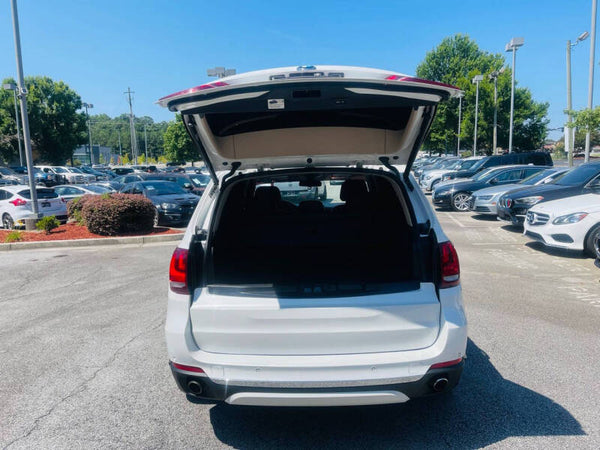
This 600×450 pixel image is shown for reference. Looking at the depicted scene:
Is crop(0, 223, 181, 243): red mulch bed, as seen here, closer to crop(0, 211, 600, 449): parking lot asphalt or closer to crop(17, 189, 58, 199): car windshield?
crop(17, 189, 58, 199): car windshield

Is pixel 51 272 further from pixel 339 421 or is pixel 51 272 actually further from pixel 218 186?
pixel 339 421

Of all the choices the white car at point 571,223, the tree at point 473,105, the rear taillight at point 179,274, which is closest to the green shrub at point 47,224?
the rear taillight at point 179,274

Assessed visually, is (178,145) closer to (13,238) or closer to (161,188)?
(161,188)

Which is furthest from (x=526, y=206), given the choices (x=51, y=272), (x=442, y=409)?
(x=51, y=272)

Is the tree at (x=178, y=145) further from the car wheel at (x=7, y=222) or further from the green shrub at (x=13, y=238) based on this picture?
the green shrub at (x=13, y=238)

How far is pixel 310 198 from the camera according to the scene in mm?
4652

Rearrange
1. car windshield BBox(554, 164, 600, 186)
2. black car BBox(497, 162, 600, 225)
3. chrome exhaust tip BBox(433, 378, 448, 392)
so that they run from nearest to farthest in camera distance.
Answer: chrome exhaust tip BBox(433, 378, 448, 392) → black car BBox(497, 162, 600, 225) → car windshield BBox(554, 164, 600, 186)

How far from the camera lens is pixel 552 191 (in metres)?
9.74

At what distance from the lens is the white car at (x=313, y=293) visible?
247 centimetres

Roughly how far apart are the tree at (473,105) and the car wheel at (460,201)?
97.5ft

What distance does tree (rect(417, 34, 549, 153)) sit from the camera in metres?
44.2

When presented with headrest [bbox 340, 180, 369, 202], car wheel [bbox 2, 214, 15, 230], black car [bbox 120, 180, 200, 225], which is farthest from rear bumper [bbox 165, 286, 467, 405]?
car wheel [bbox 2, 214, 15, 230]

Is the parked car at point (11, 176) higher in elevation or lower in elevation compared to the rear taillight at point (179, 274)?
higher

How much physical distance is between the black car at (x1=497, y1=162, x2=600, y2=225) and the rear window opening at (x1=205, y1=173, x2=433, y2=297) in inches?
283
